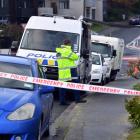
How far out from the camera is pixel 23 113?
848cm

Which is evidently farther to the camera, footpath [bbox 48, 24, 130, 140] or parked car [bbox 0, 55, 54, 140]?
footpath [bbox 48, 24, 130, 140]

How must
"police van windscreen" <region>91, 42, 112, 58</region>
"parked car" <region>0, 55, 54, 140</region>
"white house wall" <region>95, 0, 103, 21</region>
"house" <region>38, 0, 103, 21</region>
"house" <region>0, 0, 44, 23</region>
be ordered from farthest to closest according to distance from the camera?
1. "white house wall" <region>95, 0, 103, 21</region>
2. "house" <region>38, 0, 103, 21</region>
3. "house" <region>0, 0, 44, 23</region>
4. "police van windscreen" <region>91, 42, 112, 58</region>
5. "parked car" <region>0, 55, 54, 140</region>

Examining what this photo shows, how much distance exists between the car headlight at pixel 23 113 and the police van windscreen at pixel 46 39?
1054 centimetres

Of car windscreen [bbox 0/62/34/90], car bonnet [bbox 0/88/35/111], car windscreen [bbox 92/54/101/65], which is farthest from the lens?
car windscreen [bbox 92/54/101/65]

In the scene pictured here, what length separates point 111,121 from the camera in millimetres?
12484

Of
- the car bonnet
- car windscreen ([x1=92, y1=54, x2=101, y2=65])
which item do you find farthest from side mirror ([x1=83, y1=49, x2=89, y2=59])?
the car bonnet

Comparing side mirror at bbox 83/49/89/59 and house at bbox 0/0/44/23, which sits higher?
side mirror at bbox 83/49/89/59

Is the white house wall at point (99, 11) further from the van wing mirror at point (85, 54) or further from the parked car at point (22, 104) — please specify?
the parked car at point (22, 104)

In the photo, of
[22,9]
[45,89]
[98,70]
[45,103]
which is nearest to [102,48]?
[98,70]

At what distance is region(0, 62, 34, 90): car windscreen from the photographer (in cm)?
952

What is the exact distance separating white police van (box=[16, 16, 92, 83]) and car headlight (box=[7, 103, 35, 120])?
32.7ft

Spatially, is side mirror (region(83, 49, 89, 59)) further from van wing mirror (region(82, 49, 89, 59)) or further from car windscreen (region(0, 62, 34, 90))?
car windscreen (region(0, 62, 34, 90))

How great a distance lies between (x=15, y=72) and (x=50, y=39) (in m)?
9.45

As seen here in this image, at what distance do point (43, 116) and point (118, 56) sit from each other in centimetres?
2523
